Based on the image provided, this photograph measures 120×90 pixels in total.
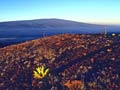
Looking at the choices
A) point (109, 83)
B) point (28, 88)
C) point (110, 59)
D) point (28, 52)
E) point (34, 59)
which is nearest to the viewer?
point (109, 83)

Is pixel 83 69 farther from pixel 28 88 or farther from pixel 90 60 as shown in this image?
pixel 28 88

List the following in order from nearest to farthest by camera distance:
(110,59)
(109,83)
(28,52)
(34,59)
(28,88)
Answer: (109,83) → (28,88) → (110,59) → (34,59) → (28,52)

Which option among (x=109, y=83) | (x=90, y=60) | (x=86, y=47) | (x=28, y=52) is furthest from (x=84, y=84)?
(x=28, y=52)

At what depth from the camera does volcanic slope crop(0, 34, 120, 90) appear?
2417 cm

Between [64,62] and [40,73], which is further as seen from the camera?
[64,62]

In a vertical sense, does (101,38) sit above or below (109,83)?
above

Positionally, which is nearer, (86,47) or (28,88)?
(28,88)

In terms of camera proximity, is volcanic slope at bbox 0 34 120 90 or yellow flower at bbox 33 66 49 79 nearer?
volcanic slope at bbox 0 34 120 90

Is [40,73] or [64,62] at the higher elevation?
[64,62]

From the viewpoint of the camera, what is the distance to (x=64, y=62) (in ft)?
90.3

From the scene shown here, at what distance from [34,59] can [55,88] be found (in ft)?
22.6

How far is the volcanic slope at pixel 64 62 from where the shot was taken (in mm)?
24172

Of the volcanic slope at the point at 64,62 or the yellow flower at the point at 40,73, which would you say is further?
the yellow flower at the point at 40,73

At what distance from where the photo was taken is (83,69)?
83.4 ft
